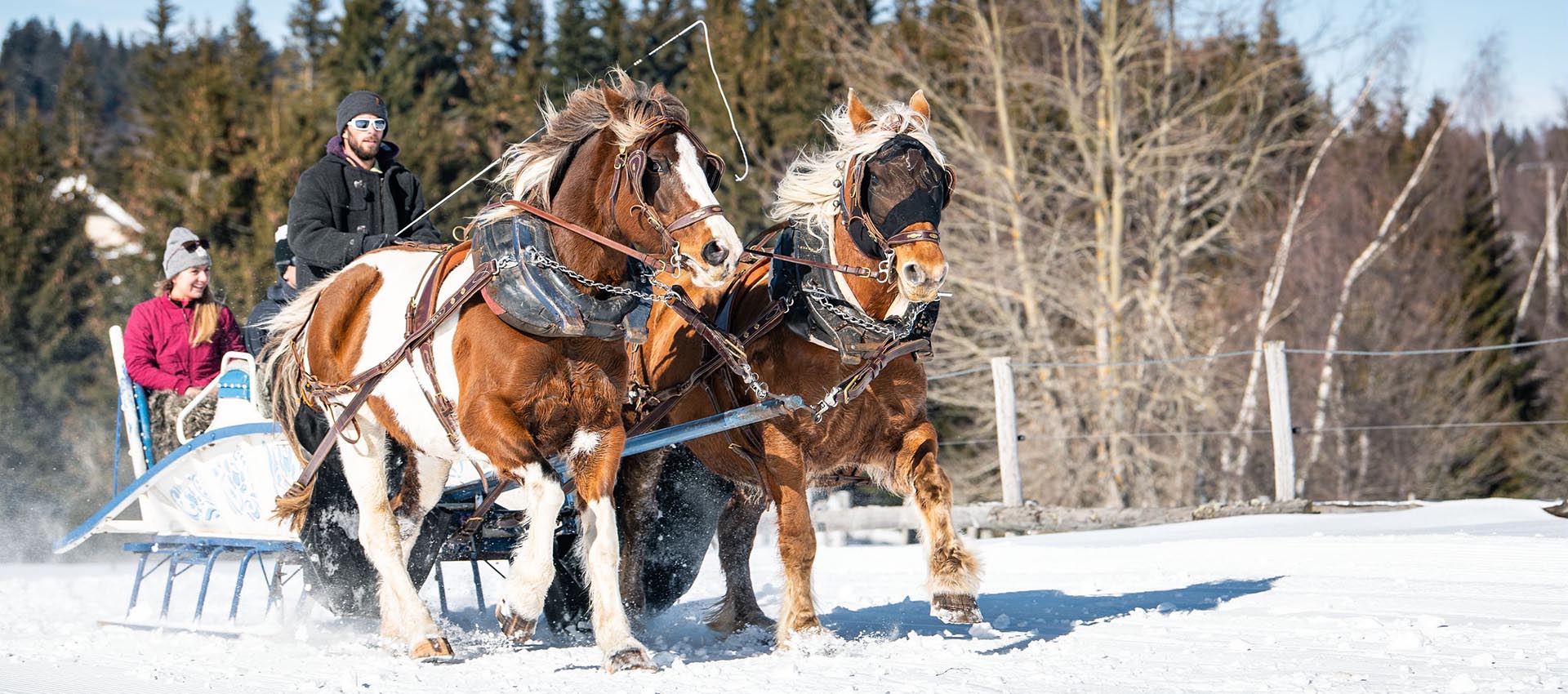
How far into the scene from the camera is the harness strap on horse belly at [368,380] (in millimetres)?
4516

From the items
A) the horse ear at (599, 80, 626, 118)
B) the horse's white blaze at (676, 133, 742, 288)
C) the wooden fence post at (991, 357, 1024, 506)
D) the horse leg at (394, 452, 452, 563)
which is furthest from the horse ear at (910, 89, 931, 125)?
the wooden fence post at (991, 357, 1024, 506)

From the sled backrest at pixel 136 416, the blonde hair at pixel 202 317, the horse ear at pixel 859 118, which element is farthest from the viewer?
the blonde hair at pixel 202 317

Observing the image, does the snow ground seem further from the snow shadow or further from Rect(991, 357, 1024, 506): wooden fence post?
Rect(991, 357, 1024, 506): wooden fence post

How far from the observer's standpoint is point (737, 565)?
5809 mm

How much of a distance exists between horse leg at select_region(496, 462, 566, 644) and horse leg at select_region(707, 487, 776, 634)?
1.24m

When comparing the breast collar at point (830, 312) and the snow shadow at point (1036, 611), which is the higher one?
the breast collar at point (830, 312)

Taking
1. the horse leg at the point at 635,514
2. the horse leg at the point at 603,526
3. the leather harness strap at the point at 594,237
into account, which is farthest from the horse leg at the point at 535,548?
the horse leg at the point at 635,514

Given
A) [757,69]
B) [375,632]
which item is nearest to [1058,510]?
[375,632]

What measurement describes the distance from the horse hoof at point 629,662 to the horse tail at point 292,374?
68.6 inches

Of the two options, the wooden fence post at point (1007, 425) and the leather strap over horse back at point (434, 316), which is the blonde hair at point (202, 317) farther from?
the wooden fence post at point (1007, 425)

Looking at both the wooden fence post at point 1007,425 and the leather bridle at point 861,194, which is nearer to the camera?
the leather bridle at point 861,194

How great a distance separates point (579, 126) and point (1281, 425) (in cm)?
643

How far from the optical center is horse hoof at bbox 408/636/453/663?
471 cm

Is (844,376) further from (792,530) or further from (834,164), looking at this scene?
(834,164)
